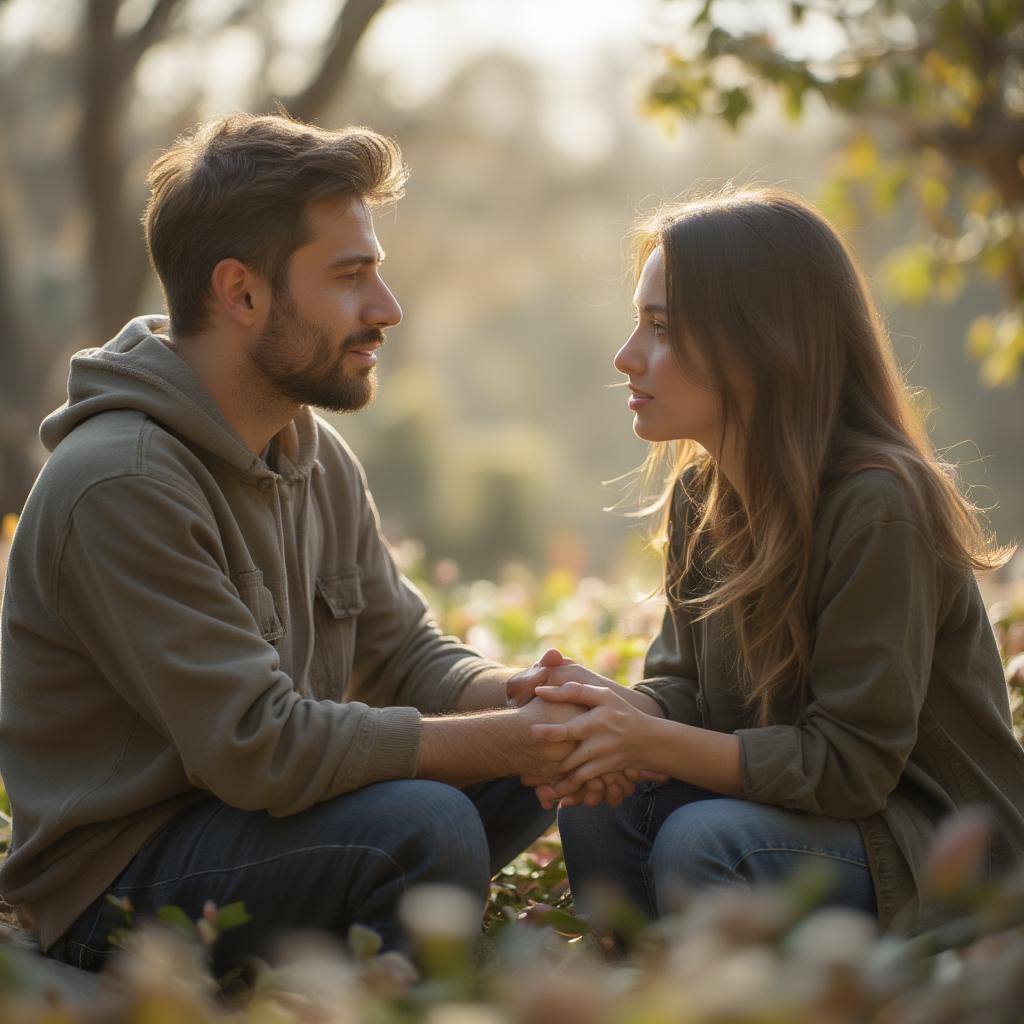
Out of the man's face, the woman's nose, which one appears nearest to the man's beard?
the man's face

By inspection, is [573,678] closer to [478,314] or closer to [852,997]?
[852,997]

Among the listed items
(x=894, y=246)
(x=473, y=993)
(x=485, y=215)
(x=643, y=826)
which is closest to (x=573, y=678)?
(x=643, y=826)

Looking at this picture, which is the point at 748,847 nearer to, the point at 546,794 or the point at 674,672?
the point at 546,794

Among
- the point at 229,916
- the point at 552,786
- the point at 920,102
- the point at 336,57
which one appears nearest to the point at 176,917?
the point at 229,916

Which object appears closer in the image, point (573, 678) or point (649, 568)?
point (573, 678)

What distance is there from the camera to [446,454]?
46.5 feet

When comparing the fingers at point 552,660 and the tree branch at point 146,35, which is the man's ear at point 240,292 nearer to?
the fingers at point 552,660

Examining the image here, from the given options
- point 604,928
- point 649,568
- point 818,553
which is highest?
point 818,553

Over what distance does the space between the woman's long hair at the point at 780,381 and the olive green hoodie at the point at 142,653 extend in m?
0.76

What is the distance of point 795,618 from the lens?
2.78 meters

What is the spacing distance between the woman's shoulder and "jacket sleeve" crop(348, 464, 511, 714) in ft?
3.60

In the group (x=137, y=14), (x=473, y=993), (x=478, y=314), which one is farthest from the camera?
(x=478, y=314)

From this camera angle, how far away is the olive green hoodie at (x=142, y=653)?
2586mm

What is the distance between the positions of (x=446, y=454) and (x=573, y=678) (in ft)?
36.7
